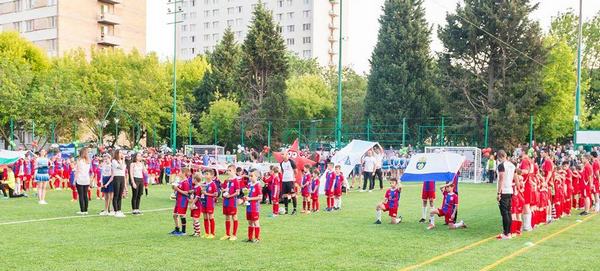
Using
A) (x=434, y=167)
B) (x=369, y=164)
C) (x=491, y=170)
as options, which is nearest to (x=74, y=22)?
(x=491, y=170)

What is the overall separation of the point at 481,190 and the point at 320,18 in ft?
286

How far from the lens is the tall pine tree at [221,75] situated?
204 feet

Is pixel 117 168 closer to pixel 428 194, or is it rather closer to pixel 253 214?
pixel 253 214

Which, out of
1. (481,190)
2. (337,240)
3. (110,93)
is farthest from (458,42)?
(337,240)

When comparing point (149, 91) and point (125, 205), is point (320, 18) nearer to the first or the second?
point (149, 91)

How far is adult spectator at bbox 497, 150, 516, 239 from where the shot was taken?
47.1 feet

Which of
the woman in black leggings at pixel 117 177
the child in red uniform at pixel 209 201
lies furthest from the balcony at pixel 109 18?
the child in red uniform at pixel 209 201

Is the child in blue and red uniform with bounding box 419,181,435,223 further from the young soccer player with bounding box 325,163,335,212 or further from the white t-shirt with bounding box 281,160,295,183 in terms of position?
the white t-shirt with bounding box 281,160,295,183

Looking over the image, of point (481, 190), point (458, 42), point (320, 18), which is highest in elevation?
point (320, 18)

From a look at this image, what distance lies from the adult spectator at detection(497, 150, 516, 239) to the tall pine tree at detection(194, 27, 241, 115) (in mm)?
47768

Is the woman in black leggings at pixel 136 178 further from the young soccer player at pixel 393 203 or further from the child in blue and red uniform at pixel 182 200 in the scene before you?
the young soccer player at pixel 393 203

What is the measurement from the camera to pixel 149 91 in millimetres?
57406

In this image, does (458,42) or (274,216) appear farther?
(458,42)

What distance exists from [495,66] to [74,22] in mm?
50334
